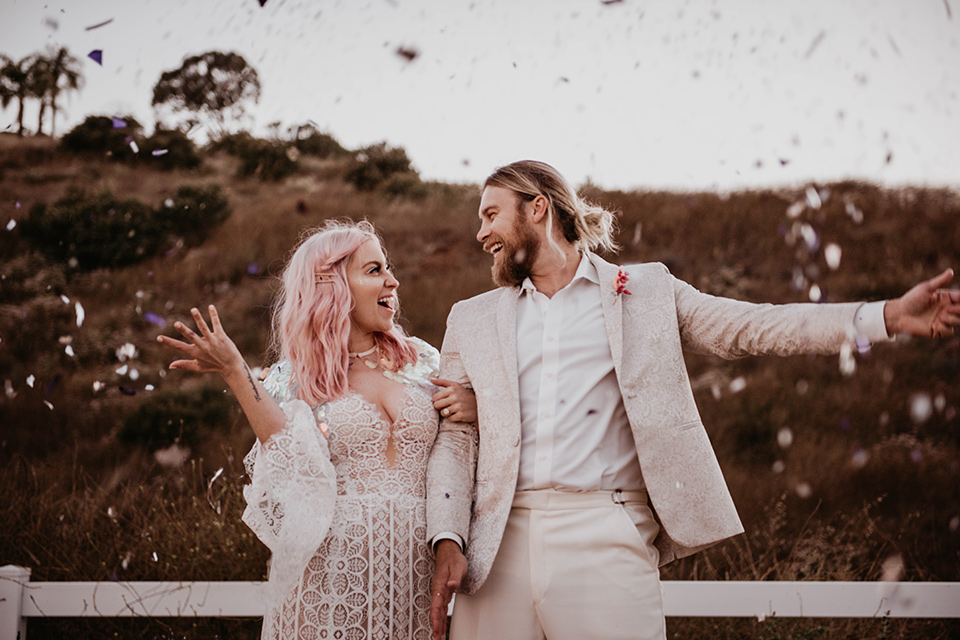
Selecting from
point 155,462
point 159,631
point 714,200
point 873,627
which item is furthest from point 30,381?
point 714,200

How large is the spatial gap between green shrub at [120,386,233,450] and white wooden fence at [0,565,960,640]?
4.66 m

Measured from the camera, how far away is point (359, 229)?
2986mm

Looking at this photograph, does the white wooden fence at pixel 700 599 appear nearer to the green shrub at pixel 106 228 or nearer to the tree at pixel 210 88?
the green shrub at pixel 106 228

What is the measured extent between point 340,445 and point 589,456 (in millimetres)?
864

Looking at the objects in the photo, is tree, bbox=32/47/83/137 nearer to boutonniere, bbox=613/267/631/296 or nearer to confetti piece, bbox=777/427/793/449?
confetti piece, bbox=777/427/793/449

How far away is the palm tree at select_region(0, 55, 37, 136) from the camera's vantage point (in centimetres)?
1085

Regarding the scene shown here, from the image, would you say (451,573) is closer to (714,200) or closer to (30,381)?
(30,381)

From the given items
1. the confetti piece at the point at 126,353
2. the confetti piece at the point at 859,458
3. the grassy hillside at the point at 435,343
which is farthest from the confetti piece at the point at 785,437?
the confetti piece at the point at 126,353

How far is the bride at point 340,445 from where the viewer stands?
2.38 m

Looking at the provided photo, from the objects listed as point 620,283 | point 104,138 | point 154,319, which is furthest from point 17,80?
point 620,283

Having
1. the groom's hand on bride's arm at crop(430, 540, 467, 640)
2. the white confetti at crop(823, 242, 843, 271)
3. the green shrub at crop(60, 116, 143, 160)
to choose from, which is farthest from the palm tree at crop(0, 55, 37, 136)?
the white confetti at crop(823, 242, 843, 271)

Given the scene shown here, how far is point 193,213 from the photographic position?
11094 millimetres

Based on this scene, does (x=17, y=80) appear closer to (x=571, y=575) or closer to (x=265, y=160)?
(x=265, y=160)

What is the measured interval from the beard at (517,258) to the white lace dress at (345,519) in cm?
57
